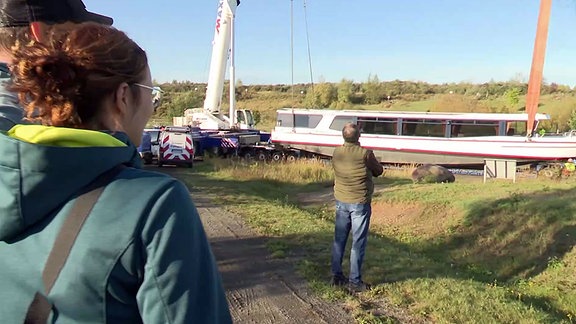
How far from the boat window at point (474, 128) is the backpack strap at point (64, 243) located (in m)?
25.6

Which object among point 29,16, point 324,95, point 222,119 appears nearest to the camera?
point 29,16

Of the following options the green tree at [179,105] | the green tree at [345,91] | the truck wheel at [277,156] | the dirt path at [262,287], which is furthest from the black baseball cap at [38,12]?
the green tree at [345,91]

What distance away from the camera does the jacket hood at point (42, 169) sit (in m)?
1.29

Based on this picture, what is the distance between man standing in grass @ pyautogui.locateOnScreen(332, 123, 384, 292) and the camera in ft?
21.3

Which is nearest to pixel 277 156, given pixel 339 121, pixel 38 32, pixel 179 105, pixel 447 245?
pixel 339 121

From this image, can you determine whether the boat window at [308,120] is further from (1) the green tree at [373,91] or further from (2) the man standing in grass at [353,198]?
(1) the green tree at [373,91]

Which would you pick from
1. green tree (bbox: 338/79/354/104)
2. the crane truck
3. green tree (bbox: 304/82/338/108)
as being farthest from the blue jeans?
green tree (bbox: 338/79/354/104)

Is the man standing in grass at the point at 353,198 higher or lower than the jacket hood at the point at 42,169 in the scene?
lower

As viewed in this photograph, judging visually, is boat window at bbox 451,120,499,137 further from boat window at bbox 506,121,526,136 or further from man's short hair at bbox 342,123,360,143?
man's short hair at bbox 342,123,360,143

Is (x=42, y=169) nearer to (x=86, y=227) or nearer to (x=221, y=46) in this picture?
(x=86, y=227)

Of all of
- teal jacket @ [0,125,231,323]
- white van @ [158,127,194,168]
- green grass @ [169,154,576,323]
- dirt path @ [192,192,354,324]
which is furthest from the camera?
white van @ [158,127,194,168]

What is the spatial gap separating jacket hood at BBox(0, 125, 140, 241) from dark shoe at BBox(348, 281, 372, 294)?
5.27 metres

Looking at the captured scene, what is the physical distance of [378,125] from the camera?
27422 mm

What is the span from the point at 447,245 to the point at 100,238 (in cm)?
1130
